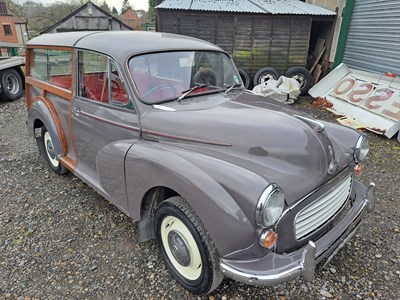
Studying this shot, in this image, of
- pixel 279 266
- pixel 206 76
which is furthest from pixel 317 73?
pixel 279 266

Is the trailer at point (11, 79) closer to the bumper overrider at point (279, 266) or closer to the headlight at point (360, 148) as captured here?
the bumper overrider at point (279, 266)

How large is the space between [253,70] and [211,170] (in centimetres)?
805

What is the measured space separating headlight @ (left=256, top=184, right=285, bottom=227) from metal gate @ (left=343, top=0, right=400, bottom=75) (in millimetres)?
6576

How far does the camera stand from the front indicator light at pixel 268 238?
1752 mm

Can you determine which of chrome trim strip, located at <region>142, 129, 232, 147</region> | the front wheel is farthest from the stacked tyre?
the front wheel

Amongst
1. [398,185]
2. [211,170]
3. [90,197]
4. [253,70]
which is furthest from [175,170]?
[253,70]

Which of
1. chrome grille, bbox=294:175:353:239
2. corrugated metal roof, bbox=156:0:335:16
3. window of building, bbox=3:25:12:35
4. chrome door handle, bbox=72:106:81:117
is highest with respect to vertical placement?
corrugated metal roof, bbox=156:0:335:16

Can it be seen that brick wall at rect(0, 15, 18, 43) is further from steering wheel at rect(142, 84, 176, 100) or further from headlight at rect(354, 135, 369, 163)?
headlight at rect(354, 135, 369, 163)

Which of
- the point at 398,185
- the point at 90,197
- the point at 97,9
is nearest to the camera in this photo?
the point at 90,197

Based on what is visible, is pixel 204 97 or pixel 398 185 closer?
pixel 204 97

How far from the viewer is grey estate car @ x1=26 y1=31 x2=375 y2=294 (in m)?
1.80

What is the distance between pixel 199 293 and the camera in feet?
7.11

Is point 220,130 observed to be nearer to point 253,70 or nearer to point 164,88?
point 164,88

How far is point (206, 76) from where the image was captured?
9.93 ft
